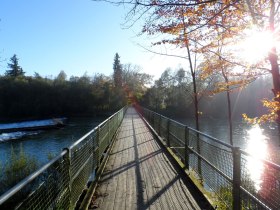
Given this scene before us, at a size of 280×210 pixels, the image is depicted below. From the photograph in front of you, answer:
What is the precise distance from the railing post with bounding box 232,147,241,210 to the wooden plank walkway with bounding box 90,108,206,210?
1107mm

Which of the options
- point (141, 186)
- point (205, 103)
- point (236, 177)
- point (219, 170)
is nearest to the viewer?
point (236, 177)

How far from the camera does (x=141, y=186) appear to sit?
6684 mm

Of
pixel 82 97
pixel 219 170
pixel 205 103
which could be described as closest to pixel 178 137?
pixel 219 170

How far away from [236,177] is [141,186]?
8.94 ft

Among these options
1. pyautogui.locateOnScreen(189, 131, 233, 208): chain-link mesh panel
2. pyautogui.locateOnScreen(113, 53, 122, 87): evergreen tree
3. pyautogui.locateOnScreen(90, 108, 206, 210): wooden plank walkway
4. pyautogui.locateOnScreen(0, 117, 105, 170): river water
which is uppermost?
pyautogui.locateOnScreen(113, 53, 122, 87): evergreen tree

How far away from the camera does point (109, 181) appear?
7.08m

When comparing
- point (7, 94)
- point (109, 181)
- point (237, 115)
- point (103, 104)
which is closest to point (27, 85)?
point (7, 94)

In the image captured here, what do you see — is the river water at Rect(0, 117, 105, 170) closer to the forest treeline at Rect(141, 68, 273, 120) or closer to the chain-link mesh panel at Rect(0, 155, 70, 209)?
the chain-link mesh panel at Rect(0, 155, 70, 209)

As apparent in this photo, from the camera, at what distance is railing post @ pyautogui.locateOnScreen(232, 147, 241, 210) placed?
4.24 metres

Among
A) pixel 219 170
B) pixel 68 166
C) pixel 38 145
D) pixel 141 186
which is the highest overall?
pixel 68 166

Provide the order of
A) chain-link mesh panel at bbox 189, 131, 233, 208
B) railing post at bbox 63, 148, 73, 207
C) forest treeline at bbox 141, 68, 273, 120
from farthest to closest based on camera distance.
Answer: forest treeline at bbox 141, 68, 273, 120 < chain-link mesh panel at bbox 189, 131, 233, 208 < railing post at bbox 63, 148, 73, 207

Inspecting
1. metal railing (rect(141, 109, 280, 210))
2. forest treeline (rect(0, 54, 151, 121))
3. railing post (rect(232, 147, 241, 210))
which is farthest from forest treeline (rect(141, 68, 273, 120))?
railing post (rect(232, 147, 241, 210))

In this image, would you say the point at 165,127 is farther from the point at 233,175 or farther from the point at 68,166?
the point at 68,166

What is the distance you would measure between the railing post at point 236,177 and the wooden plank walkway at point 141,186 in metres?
1.11
